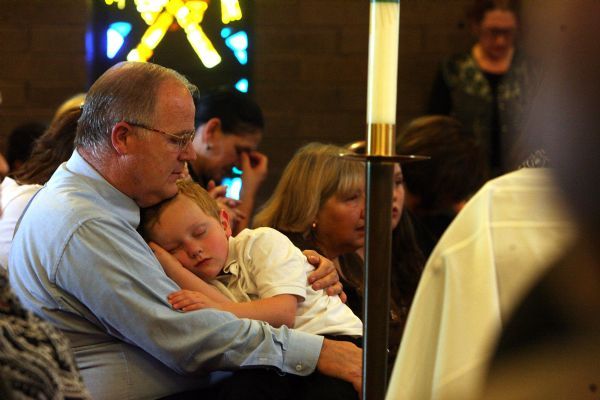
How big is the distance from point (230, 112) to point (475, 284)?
11.1 feet

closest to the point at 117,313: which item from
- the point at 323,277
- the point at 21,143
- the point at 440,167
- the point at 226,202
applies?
the point at 323,277

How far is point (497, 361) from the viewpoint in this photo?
0.99 meters

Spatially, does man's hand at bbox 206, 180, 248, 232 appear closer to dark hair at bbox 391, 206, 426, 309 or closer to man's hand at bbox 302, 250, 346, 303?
dark hair at bbox 391, 206, 426, 309

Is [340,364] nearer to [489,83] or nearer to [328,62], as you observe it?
[489,83]

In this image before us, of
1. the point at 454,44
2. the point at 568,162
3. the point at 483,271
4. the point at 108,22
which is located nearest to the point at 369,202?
the point at 483,271

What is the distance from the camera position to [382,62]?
5.40 feet

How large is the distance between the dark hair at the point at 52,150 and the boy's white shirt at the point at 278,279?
742mm

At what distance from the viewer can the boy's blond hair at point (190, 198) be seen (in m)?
2.84

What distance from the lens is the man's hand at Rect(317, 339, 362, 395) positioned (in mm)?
2674

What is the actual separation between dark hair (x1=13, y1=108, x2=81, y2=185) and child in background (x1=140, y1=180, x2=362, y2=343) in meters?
0.60

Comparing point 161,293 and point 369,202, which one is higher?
point 369,202

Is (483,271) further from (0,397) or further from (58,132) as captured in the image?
(58,132)

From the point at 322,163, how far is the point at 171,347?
1.14m

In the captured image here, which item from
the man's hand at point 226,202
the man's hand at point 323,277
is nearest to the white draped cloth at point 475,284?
the man's hand at point 323,277
